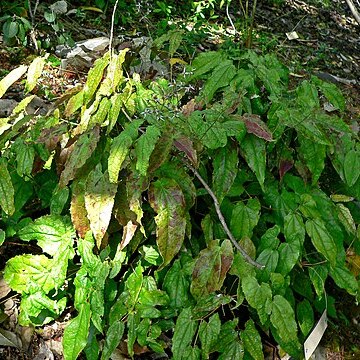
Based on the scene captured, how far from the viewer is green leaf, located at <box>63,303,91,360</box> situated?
182 centimetres

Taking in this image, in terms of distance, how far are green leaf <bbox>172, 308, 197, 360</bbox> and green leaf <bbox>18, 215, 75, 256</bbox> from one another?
446 mm

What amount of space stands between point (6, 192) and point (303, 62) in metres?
3.38

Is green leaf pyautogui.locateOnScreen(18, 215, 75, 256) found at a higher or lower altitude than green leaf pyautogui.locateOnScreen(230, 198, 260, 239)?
lower

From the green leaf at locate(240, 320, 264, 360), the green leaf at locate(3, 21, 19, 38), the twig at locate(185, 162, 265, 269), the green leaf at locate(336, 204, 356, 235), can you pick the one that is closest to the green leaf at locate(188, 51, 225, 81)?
the twig at locate(185, 162, 265, 269)

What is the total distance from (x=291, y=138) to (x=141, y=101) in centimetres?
57

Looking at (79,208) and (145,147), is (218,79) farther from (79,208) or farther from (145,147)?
(79,208)

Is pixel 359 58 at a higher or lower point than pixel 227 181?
lower

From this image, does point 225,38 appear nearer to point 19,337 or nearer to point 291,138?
point 291,138

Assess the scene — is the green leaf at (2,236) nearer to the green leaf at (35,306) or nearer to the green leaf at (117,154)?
the green leaf at (35,306)

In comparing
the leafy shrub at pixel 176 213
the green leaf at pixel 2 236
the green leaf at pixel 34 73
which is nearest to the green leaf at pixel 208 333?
the leafy shrub at pixel 176 213

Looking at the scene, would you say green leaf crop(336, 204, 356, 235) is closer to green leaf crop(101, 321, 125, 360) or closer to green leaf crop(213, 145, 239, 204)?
green leaf crop(213, 145, 239, 204)

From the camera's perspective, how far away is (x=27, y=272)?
196cm

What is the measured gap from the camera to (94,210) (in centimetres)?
182

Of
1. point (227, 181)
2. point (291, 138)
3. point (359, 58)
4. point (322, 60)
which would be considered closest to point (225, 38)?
point (322, 60)
